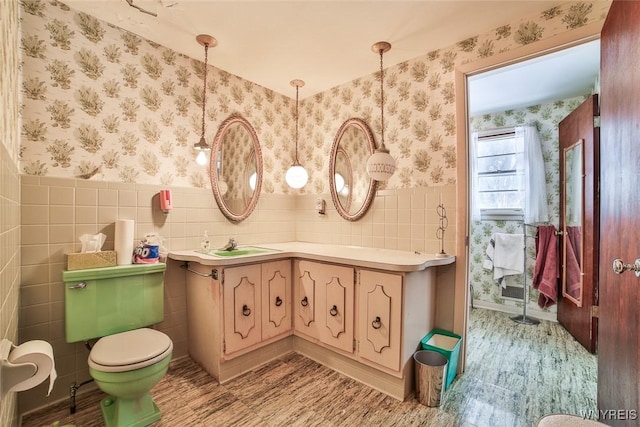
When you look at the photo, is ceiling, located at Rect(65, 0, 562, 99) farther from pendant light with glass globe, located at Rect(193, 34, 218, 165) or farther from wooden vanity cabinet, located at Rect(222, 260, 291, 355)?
wooden vanity cabinet, located at Rect(222, 260, 291, 355)

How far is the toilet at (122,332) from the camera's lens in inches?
57.0

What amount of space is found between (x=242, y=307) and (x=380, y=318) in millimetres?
963

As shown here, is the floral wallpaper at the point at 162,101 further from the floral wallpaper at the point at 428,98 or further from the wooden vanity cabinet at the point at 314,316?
the wooden vanity cabinet at the point at 314,316

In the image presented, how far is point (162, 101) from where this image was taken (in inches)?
86.5

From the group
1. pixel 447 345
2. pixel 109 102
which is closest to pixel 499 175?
pixel 447 345

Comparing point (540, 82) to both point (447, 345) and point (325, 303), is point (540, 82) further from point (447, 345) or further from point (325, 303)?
point (325, 303)

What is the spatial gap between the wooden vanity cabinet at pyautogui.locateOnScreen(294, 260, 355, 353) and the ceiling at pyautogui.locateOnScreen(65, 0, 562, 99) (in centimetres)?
164

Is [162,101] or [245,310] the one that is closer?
[245,310]

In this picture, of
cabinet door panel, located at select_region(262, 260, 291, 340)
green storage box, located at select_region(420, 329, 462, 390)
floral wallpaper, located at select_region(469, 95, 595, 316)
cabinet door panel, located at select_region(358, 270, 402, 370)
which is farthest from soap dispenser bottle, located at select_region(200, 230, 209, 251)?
floral wallpaper, located at select_region(469, 95, 595, 316)

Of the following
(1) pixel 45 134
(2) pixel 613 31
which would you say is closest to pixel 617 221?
(2) pixel 613 31

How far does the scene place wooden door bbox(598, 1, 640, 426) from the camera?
1.07 meters

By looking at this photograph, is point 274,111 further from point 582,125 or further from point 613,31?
point 582,125

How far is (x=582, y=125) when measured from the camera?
249cm

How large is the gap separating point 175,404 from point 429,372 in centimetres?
156
